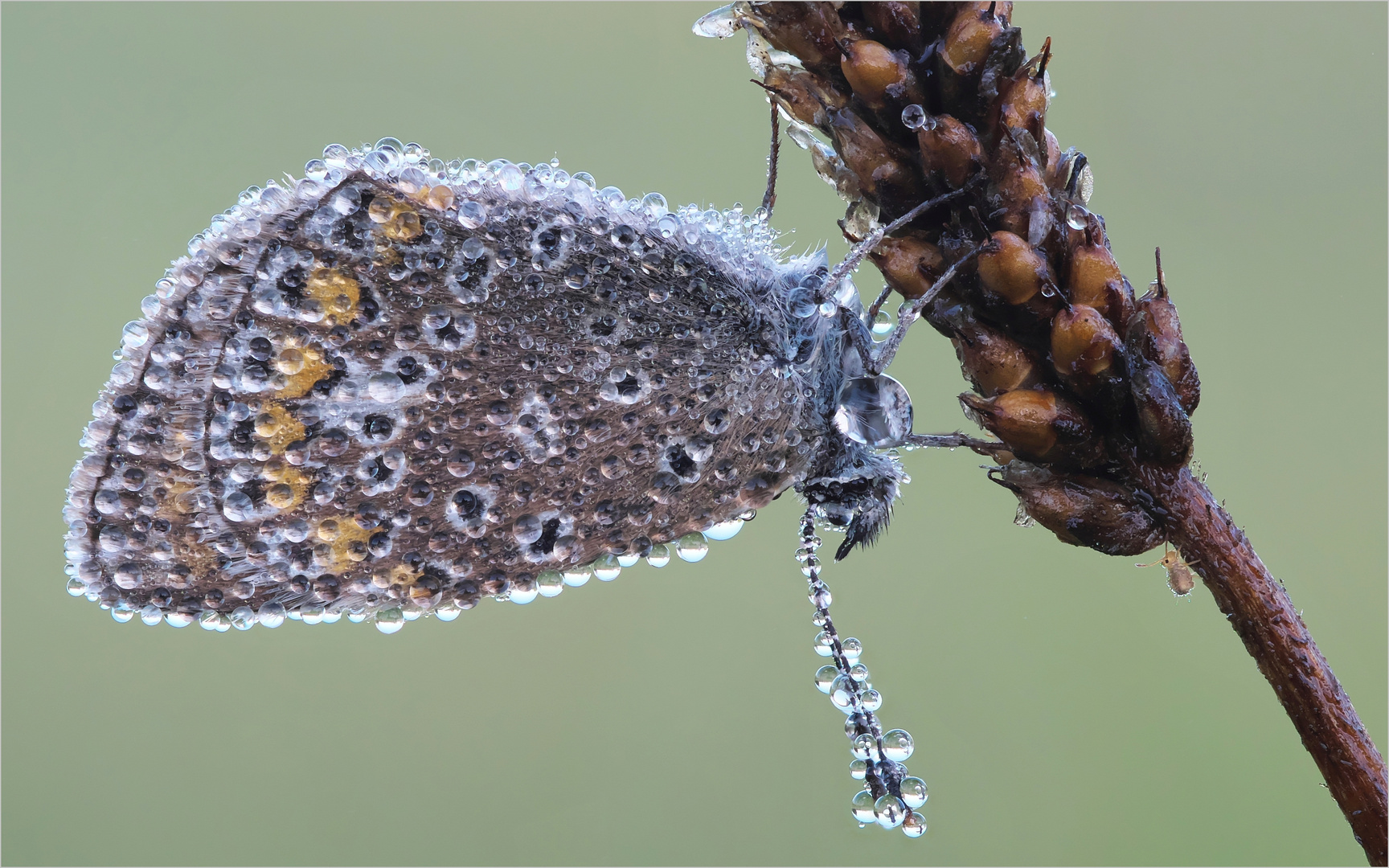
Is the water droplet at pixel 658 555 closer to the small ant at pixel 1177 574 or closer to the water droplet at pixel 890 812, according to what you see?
the water droplet at pixel 890 812

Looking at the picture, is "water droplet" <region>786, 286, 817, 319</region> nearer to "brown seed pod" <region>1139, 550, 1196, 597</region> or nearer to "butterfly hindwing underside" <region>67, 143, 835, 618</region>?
"butterfly hindwing underside" <region>67, 143, 835, 618</region>

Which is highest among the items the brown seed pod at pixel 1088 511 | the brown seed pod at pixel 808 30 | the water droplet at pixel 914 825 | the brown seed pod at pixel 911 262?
the brown seed pod at pixel 808 30

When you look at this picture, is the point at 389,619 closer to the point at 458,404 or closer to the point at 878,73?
the point at 458,404

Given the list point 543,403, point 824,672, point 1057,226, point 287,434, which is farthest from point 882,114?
point 287,434

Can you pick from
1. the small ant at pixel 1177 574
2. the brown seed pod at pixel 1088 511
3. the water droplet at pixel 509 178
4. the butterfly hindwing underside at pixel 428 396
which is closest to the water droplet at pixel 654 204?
the butterfly hindwing underside at pixel 428 396

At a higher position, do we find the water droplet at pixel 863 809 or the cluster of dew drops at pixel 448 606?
the cluster of dew drops at pixel 448 606

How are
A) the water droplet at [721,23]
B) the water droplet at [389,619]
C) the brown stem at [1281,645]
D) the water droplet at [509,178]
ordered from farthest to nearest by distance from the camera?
the water droplet at [389,619] < the water droplet at [509,178] < the water droplet at [721,23] < the brown stem at [1281,645]

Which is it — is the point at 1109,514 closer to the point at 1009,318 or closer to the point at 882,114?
the point at 1009,318
